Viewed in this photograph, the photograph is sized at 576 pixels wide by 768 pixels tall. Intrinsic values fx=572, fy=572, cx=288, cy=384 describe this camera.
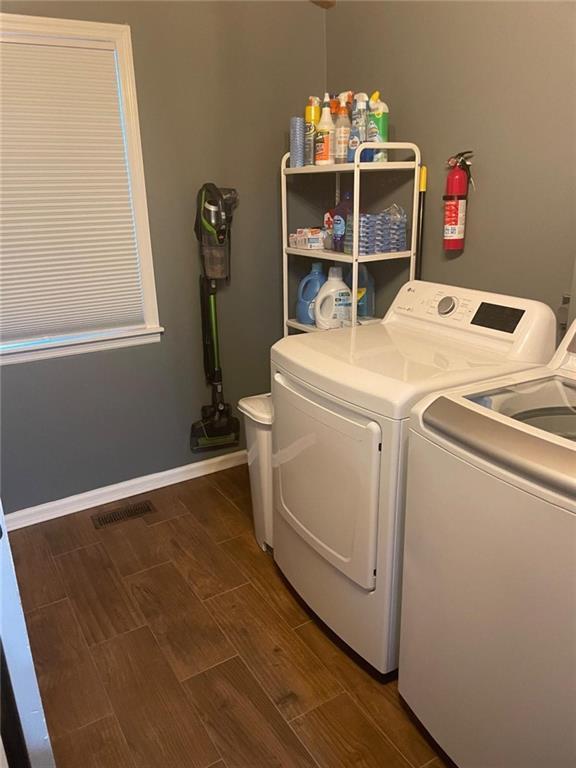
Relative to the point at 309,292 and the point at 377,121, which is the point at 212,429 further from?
the point at 377,121

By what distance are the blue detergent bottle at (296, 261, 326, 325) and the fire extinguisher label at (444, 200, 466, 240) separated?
66cm

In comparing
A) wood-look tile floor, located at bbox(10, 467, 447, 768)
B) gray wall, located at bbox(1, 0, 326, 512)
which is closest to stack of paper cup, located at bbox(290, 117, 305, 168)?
gray wall, located at bbox(1, 0, 326, 512)

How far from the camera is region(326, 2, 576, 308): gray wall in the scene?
5.77ft

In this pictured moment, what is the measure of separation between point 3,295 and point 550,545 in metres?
2.12

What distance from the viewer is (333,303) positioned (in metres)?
2.43

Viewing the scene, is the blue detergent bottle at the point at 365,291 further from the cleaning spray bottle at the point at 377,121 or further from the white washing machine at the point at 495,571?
the white washing machine at the point at 495,571

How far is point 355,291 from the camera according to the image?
228 cm

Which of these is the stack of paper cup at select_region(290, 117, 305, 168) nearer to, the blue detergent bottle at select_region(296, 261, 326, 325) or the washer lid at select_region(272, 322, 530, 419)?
the blue detergent bottle at select_region(296, 261, 326, 325)

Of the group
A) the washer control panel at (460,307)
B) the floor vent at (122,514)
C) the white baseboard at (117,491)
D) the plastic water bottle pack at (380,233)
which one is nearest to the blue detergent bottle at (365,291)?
the plastic water bottle pack at (380,233)

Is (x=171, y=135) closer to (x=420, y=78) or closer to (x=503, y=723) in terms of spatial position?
(x=420, y=78)

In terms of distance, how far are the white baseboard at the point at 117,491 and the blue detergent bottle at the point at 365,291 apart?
3.31 feet

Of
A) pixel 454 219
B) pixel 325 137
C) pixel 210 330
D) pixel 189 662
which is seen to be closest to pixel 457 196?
pixel 454 219

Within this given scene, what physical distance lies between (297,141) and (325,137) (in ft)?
0.61

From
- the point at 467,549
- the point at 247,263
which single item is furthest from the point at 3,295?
the point at 467,549
